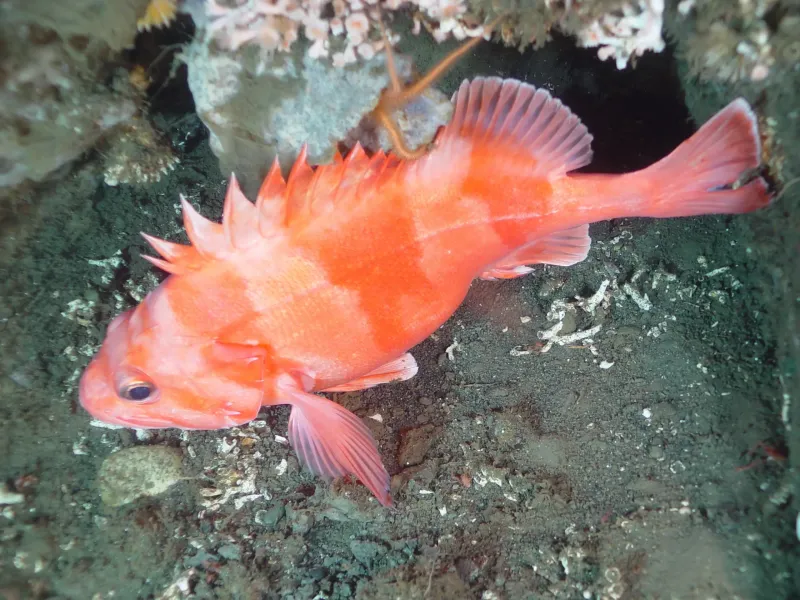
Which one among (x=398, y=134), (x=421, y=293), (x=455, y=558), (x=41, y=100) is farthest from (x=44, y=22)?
(x=455, y=558)

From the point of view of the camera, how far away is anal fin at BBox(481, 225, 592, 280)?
2.69 m

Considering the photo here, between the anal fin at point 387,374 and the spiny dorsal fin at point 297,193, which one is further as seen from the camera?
the anal fin at point 387,374

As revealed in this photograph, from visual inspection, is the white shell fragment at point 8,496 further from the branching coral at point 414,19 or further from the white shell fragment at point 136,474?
the branching coral at point 414,19

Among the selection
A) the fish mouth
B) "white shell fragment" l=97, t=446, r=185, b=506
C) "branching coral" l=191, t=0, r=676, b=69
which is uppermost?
"branching coral" l=191, t=0, r=676, b=69

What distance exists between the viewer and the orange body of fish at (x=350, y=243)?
2.18 metres

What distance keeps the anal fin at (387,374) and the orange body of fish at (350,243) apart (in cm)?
41

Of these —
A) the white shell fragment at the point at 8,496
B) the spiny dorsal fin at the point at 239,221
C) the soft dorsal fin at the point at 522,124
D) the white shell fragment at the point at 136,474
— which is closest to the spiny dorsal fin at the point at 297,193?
the spiny dorsal fin at the point at 239,221

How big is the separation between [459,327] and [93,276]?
8.29ft

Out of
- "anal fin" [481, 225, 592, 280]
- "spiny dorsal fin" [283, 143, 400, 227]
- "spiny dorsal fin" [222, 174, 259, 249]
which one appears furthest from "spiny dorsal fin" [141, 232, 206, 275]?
"anal fin" [481, 225, 592, 280]

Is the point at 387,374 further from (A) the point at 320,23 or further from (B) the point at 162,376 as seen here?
(A) the point at 320,23

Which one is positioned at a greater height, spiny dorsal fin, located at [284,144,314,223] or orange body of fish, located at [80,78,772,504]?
spiny dorsal fin, located at [284,144,314,223]

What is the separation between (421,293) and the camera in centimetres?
248

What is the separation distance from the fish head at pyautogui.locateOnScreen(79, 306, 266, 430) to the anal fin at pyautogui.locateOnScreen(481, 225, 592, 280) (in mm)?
1472

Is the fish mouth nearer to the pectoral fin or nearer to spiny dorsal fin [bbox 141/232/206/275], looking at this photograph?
the pectoral fin
